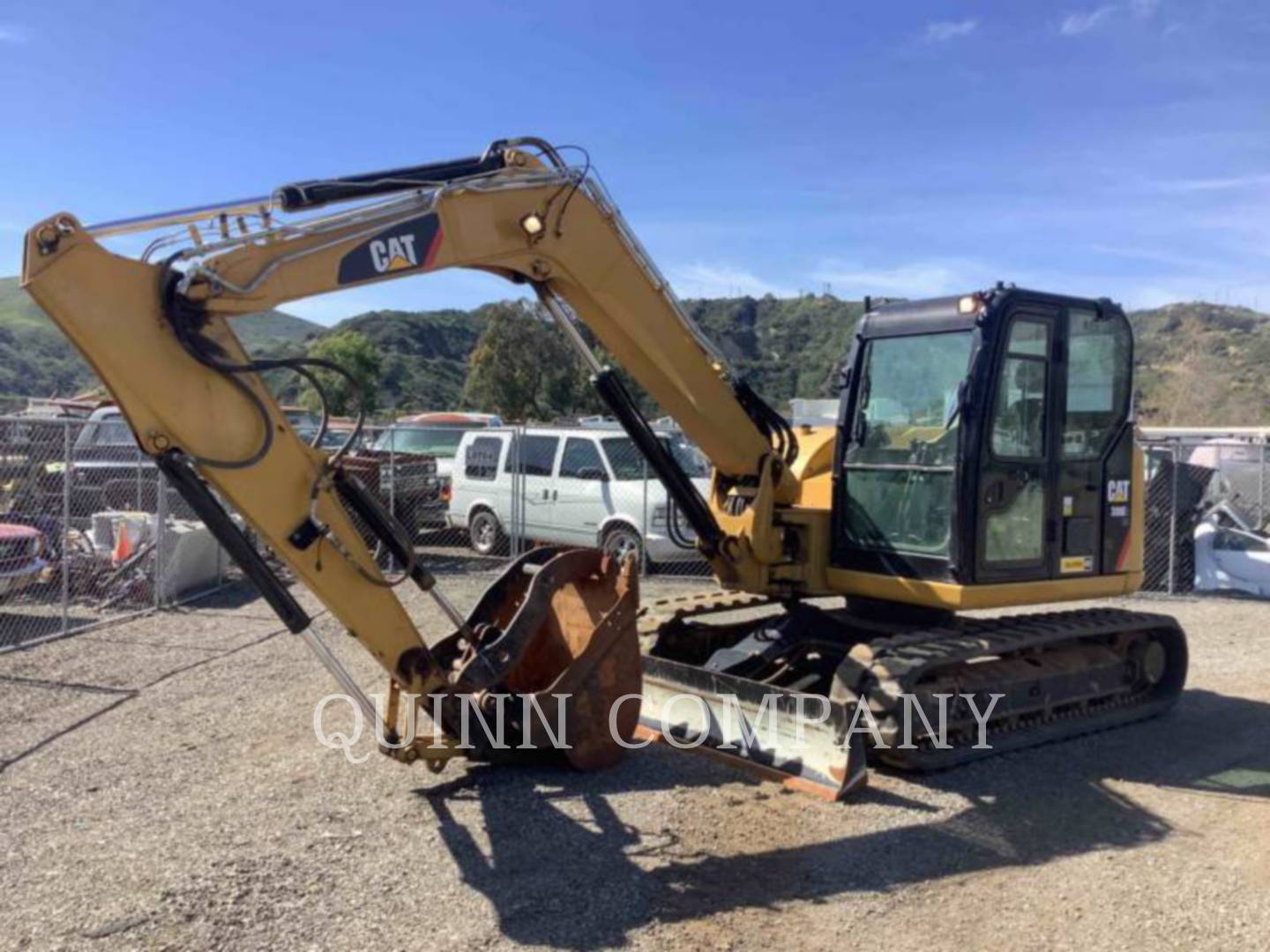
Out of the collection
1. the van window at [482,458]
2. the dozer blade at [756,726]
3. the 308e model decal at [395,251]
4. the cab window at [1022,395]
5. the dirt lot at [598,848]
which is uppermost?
the 308e model decal at [395,251]

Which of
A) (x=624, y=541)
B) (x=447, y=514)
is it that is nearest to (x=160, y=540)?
(x=624, y=541)

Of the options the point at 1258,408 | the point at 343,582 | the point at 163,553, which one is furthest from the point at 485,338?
the point at 343,582

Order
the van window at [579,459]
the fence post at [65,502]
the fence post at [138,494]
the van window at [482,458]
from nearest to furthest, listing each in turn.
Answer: the fence post at [65,502]
the fence post at [138,494]
the van window at [579,459]
the van window at [482,458]

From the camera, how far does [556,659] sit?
6.54 metres

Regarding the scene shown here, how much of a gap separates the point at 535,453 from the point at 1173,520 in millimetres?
8125

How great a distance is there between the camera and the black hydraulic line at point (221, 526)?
4762mm

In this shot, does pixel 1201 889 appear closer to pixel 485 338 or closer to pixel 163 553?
pixel 163 553

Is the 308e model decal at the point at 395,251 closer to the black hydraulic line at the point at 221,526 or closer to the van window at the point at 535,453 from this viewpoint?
the black hydraulic line at the point at 221,526

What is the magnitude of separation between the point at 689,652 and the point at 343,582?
137 inches

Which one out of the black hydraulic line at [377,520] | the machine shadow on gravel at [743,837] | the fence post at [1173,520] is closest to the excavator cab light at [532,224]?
the black hydraulic line at [377,520]

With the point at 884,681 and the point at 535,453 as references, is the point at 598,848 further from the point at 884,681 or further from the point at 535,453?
the point at 535,453

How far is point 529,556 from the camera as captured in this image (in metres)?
6.85

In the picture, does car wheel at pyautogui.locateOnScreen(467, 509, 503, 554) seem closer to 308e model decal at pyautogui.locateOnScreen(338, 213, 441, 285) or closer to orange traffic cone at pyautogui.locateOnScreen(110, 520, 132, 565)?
orange traffic cone at pyautogui.locateOnScreen(110, 520, 132, 565)

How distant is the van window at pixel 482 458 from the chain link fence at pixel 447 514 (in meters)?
0.02
